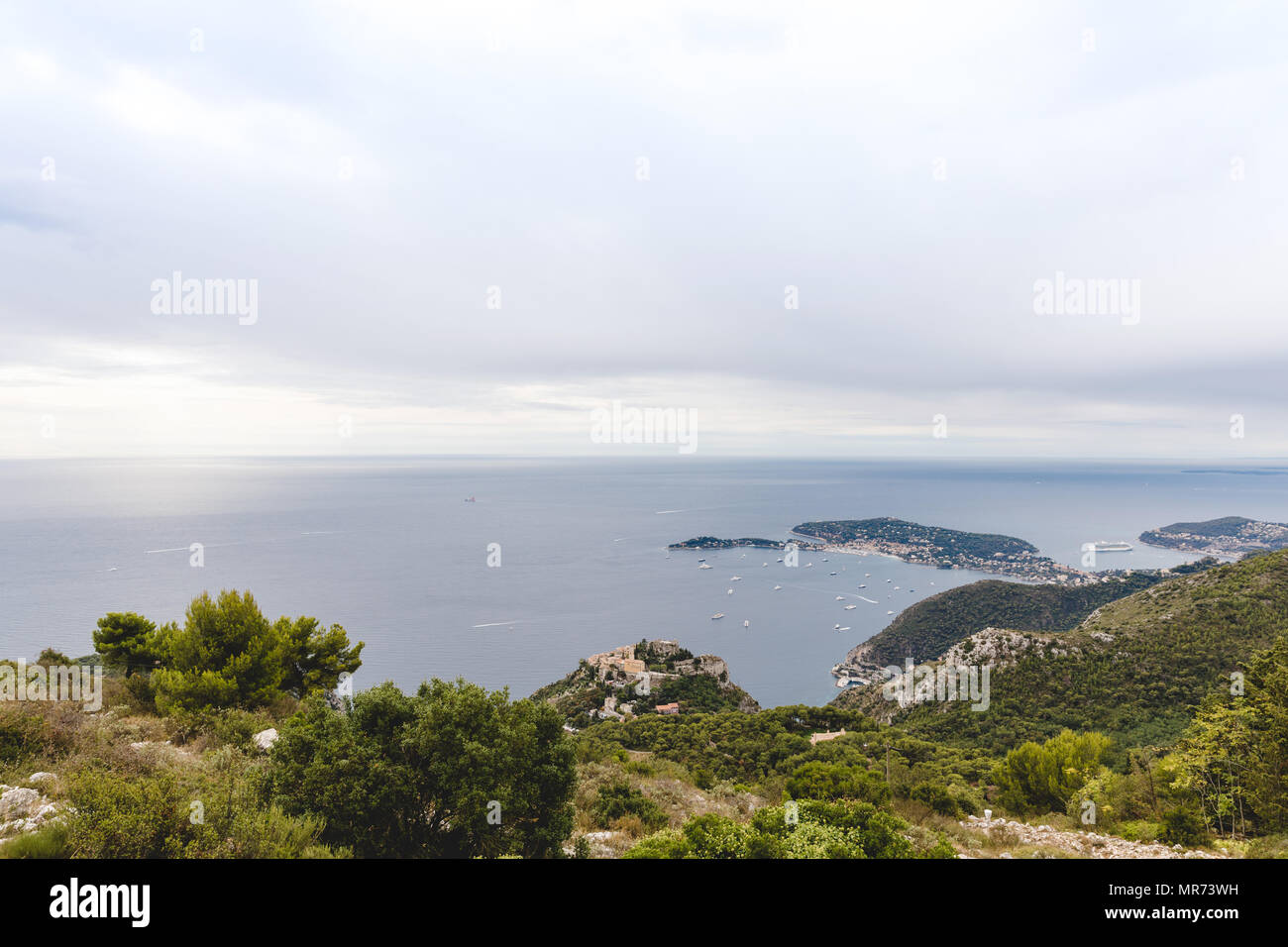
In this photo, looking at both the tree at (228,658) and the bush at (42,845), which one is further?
the tree at (228,658)

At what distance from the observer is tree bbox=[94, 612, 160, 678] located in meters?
13.7

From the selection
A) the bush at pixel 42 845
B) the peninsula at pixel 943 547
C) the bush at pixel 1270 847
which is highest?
the bush at pixel 42 845

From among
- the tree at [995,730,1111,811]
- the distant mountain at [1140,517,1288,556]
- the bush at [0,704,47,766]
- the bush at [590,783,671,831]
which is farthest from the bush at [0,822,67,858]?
the distant mountain at [1140,517,1288,556]

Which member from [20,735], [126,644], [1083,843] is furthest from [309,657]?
[1083,843]

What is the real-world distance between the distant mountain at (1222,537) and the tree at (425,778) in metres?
147

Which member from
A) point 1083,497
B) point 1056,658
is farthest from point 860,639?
point 1083,497

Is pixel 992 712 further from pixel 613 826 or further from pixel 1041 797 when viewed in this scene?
pixel 613 826

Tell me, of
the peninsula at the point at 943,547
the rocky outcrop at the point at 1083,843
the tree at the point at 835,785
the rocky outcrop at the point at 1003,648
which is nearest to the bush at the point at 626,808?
the tree at the point at 835,785

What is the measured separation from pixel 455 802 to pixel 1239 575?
45085mm

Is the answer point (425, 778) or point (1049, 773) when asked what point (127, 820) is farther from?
point (1049, 773)

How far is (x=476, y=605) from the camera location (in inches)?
2763

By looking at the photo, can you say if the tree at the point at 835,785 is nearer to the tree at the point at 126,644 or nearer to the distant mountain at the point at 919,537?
the tree at the point at 126,644

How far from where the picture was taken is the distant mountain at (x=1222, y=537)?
104 metres
